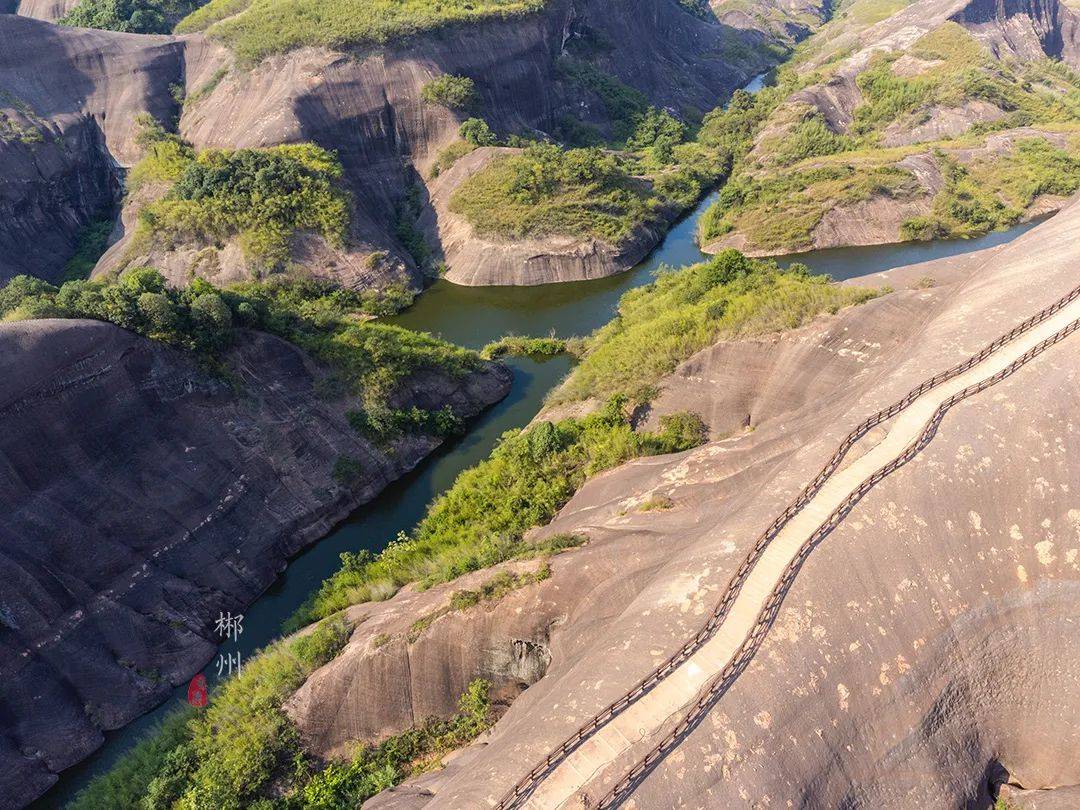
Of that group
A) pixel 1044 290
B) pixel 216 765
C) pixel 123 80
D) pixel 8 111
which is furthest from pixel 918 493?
pixel 123 80

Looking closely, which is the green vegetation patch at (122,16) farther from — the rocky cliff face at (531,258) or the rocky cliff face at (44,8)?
the rocky cliff face at (531,258)

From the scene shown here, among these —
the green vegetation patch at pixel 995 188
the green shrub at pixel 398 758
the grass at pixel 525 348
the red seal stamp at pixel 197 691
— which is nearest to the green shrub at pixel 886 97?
the green vegetation patch at pixel 995 188

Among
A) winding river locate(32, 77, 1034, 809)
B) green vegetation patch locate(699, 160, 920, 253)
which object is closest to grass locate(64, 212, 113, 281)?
winding river locate(32, 77, 1034, 809)

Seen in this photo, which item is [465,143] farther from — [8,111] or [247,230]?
[8,111]

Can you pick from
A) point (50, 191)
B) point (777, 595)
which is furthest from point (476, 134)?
point (777, 595)

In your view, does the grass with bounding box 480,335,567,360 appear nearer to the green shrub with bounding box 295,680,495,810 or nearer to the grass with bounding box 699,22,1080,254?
the grass with bounding box 699,22,1080,254
